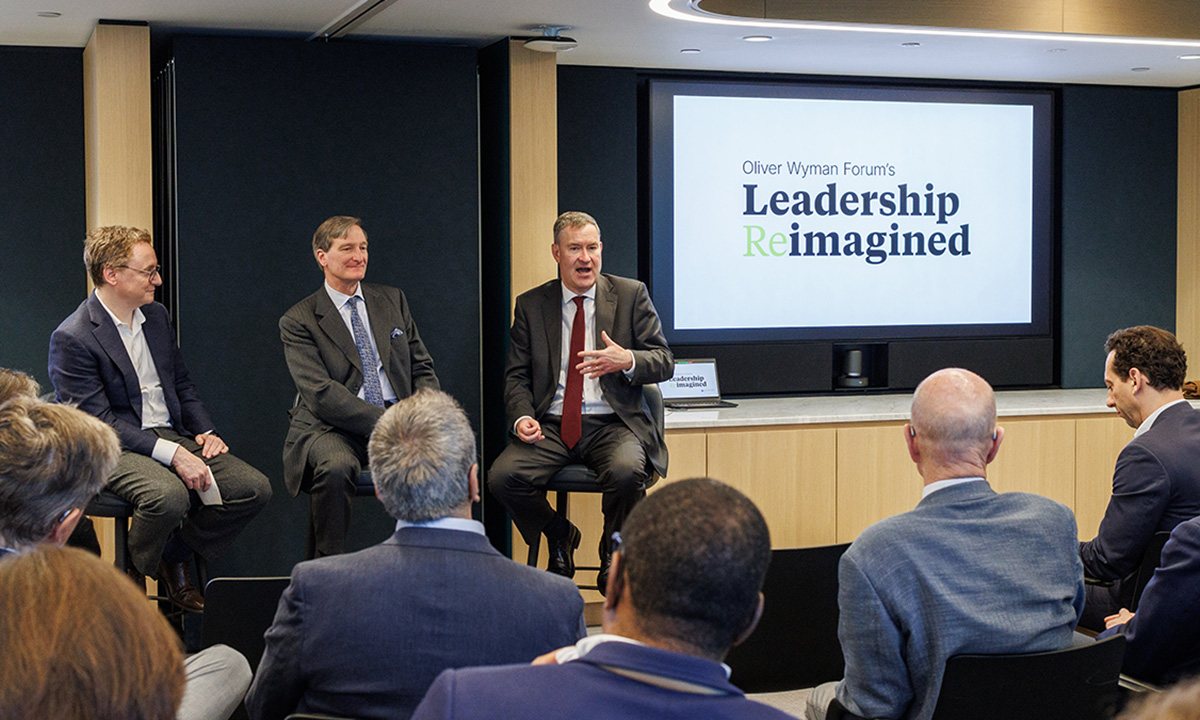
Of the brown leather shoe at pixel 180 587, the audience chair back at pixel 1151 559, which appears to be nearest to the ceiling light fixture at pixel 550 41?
the brown leather shoe at pixel 180 587

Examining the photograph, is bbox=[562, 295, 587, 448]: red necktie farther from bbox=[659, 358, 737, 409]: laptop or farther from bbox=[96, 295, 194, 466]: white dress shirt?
bbox=[96, 295, 194, 466]: white dress shirt

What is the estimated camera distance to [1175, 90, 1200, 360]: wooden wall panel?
22.6ft

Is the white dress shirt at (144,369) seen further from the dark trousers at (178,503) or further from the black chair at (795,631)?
the black chair at (795,631)

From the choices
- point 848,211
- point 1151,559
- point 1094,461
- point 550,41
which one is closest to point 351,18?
point 550,41

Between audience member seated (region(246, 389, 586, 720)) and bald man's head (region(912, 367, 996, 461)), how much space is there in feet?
3.07

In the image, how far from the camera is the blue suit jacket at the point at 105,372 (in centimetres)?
418

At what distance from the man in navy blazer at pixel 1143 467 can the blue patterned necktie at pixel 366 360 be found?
8.68ft

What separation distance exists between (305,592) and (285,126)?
3.63m

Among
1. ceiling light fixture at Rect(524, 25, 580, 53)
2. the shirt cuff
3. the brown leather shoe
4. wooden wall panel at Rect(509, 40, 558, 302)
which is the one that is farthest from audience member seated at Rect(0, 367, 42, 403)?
ceiling light fixture at Rect(524, 25, 580, 53)

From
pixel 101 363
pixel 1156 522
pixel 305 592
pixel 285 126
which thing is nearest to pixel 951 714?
pixel 305 592

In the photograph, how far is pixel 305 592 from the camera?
77.1 inches

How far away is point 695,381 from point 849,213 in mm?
1347

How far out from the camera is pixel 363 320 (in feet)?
15.5

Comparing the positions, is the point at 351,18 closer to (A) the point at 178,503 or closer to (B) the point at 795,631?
(A) the point at 178,503
